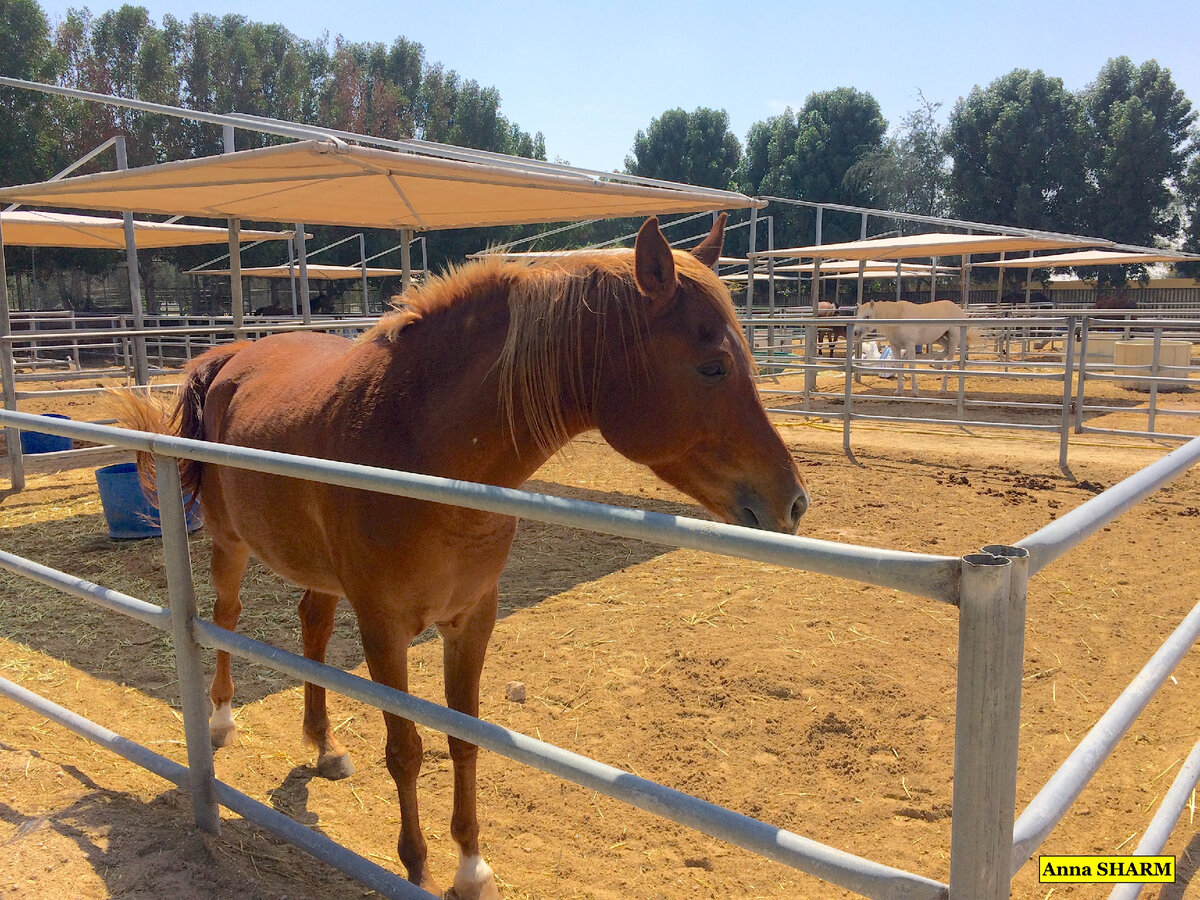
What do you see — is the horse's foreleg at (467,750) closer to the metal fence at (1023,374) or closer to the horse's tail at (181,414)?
the horse's tail at (181,414)

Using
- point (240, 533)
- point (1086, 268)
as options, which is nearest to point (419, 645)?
point (240, 533)

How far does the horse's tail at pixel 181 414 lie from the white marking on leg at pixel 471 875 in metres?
1.78

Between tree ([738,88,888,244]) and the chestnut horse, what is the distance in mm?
37796

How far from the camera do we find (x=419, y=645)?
403cm

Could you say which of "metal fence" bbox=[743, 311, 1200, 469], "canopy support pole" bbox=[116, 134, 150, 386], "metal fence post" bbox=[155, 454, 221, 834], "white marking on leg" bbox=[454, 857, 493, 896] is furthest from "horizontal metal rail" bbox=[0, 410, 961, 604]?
"canopy support pole" bbox=[116, 134, 150, 386]

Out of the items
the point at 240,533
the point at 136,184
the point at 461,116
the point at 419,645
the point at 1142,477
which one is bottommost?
the point at 419,645

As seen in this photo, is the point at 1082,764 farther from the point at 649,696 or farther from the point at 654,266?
the point at 649,696

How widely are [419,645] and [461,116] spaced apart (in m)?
35.4

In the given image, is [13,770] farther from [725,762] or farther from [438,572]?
[725,762]

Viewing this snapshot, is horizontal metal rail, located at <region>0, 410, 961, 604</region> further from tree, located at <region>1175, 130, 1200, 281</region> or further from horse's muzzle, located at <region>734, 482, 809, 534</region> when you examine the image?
tree, located at <region>1175, 130, 1200, 281</region>

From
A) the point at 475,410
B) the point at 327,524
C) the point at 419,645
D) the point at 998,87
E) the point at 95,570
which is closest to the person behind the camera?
the point at 475,410

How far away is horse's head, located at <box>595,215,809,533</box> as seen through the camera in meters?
1.76

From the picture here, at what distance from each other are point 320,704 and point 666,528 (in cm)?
233

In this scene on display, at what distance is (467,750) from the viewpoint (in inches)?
92.5
